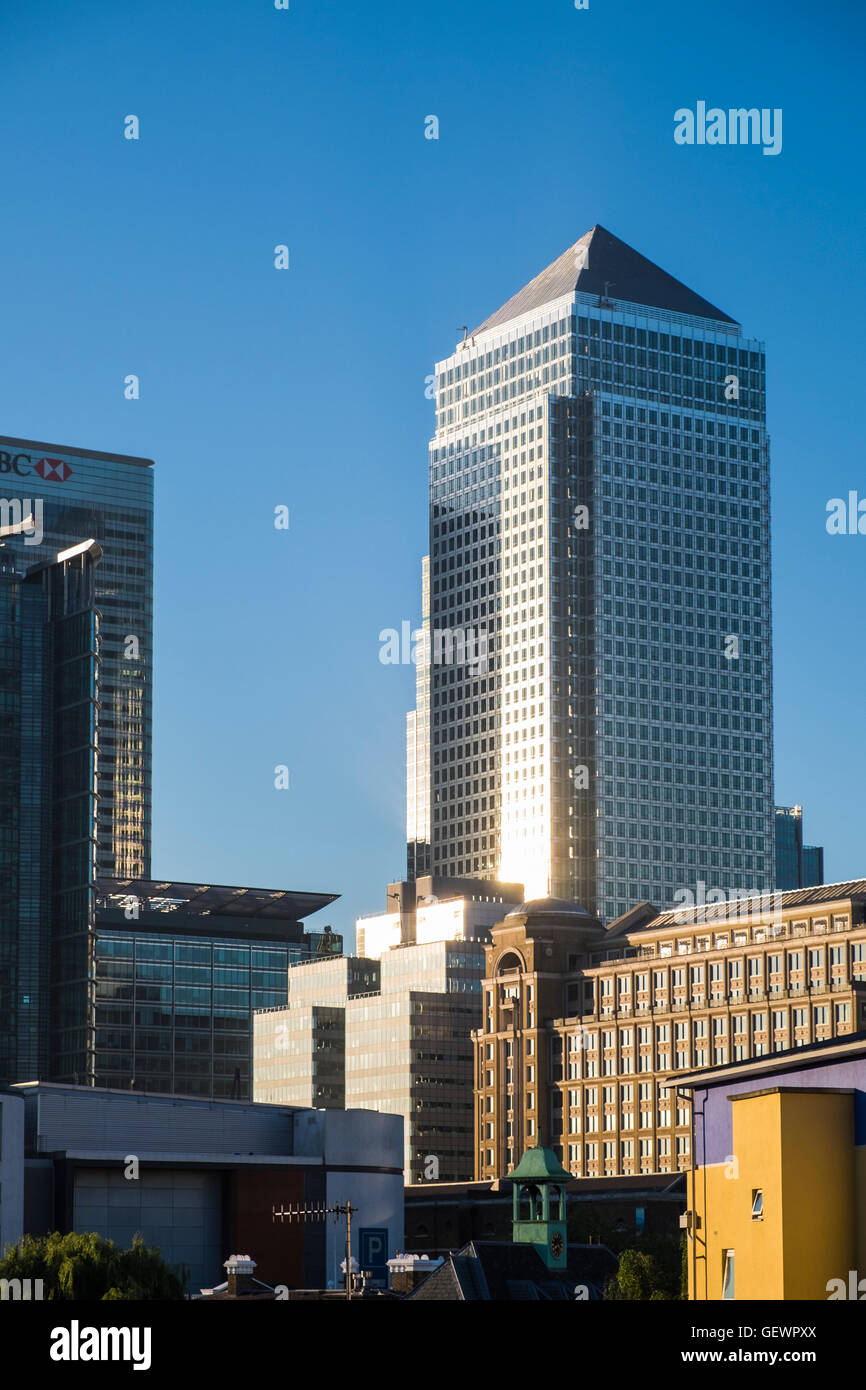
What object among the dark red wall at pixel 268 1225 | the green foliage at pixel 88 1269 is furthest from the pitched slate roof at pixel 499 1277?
the dark red wall at pixel 268 1225

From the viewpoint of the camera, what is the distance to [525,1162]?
113812 mm

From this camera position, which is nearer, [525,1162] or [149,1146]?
[525,1162]

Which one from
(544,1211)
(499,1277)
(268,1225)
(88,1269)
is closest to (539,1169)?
(544,1211)

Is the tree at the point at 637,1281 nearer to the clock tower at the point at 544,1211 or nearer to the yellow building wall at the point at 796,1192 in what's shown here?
the clock tower at the point at 544,1211

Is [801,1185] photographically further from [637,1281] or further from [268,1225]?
[268,1225]

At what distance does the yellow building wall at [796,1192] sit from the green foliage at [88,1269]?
116ft

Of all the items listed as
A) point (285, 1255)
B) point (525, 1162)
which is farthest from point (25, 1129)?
point (525, 1162)

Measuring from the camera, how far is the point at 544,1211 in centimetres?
10769

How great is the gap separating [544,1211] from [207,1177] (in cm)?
2183

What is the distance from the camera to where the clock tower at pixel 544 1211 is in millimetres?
105812
